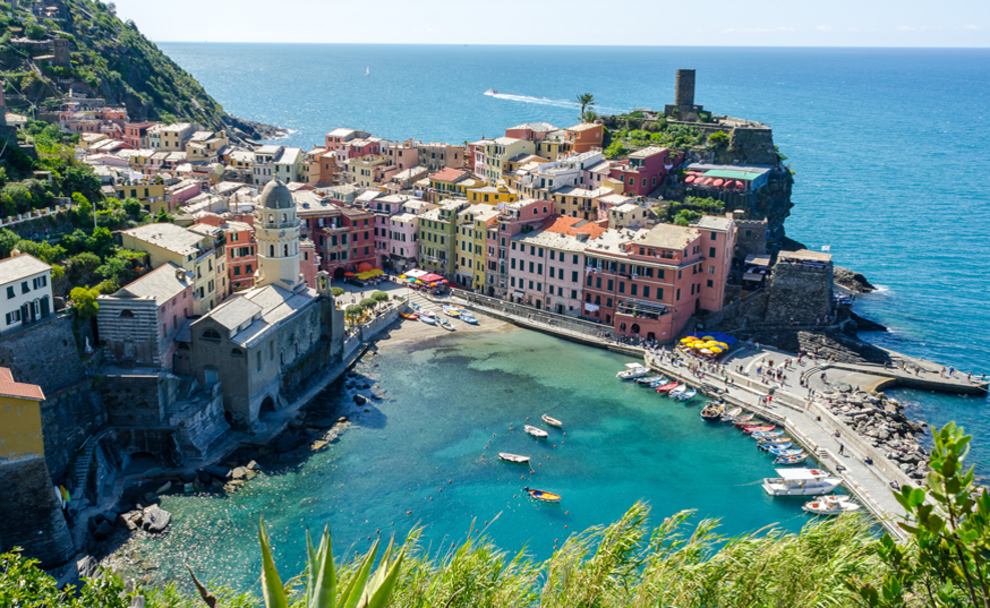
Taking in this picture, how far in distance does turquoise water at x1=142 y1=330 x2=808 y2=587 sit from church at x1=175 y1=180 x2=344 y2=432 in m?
3.47

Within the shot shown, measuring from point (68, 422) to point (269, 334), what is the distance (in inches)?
475

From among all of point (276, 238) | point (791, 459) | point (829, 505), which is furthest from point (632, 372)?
point (276, 238)

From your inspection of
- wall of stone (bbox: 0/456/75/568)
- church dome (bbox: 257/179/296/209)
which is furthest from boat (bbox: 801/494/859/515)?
church dome (bbox: 257/179/296/209)

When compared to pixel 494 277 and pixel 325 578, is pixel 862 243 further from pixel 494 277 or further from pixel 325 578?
pixel 325 578

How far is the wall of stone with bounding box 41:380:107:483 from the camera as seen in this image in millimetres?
40438

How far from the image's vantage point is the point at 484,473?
4569cm

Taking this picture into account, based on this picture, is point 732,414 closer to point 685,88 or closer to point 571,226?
point 571,226

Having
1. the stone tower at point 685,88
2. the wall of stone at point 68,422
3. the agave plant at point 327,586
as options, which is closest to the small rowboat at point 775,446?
the wall of stone at point 68,422

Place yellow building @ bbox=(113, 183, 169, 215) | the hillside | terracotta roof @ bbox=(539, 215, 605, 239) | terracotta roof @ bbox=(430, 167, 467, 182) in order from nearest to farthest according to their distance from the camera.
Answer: yellow building @ bbox=(113, 183, 169, 215), terracotta roof @ bbox=(539, 215, 605, 239), terracotta roof @ bbox=(430, 167, 467, 182), the hillside

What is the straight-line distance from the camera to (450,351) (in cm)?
6297

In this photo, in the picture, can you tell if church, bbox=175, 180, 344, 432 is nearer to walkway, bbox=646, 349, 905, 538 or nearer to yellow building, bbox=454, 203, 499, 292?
yellow building, bbox=454, 203, 499, 292

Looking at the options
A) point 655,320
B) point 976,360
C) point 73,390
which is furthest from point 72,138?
point 976,360

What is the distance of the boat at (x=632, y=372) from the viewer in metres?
58.6

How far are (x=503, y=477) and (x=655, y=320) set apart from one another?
2297 centimetres
